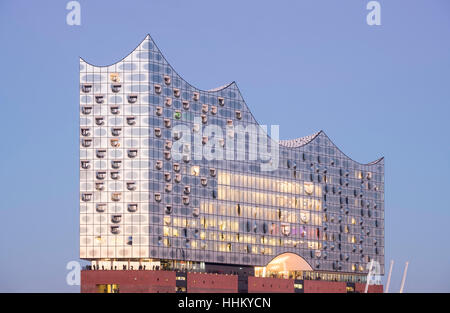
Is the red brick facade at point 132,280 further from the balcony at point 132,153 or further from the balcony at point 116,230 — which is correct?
the balcony at point 132,153

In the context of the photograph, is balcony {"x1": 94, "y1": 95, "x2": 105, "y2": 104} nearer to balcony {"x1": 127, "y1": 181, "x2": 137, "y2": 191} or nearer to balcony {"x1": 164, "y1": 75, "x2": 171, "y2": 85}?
balcony {"x1": 164, "y1": 75, "x2": 171, "y2": 85}

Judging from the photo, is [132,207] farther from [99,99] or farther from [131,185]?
[99,99]

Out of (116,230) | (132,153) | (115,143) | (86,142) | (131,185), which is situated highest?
(86,142)

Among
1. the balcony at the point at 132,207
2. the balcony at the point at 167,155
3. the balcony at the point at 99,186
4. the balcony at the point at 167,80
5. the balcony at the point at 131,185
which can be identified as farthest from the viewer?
the balcony at the point at 167,80

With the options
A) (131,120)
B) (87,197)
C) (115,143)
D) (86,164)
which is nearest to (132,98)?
(131,120)

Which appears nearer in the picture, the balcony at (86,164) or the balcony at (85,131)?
the balcony at (86,164)

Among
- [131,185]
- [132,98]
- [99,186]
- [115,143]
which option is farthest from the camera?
[99,186]

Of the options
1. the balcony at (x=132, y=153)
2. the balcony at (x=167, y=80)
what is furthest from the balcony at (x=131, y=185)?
the balcony at (x=167, y=80)

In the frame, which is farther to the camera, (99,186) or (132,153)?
(99,186)

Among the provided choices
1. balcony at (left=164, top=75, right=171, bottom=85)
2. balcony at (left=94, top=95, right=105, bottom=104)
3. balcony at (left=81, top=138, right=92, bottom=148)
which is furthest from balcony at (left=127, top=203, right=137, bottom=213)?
balcony at (left=164, top=75, right=171, bottom=85)
